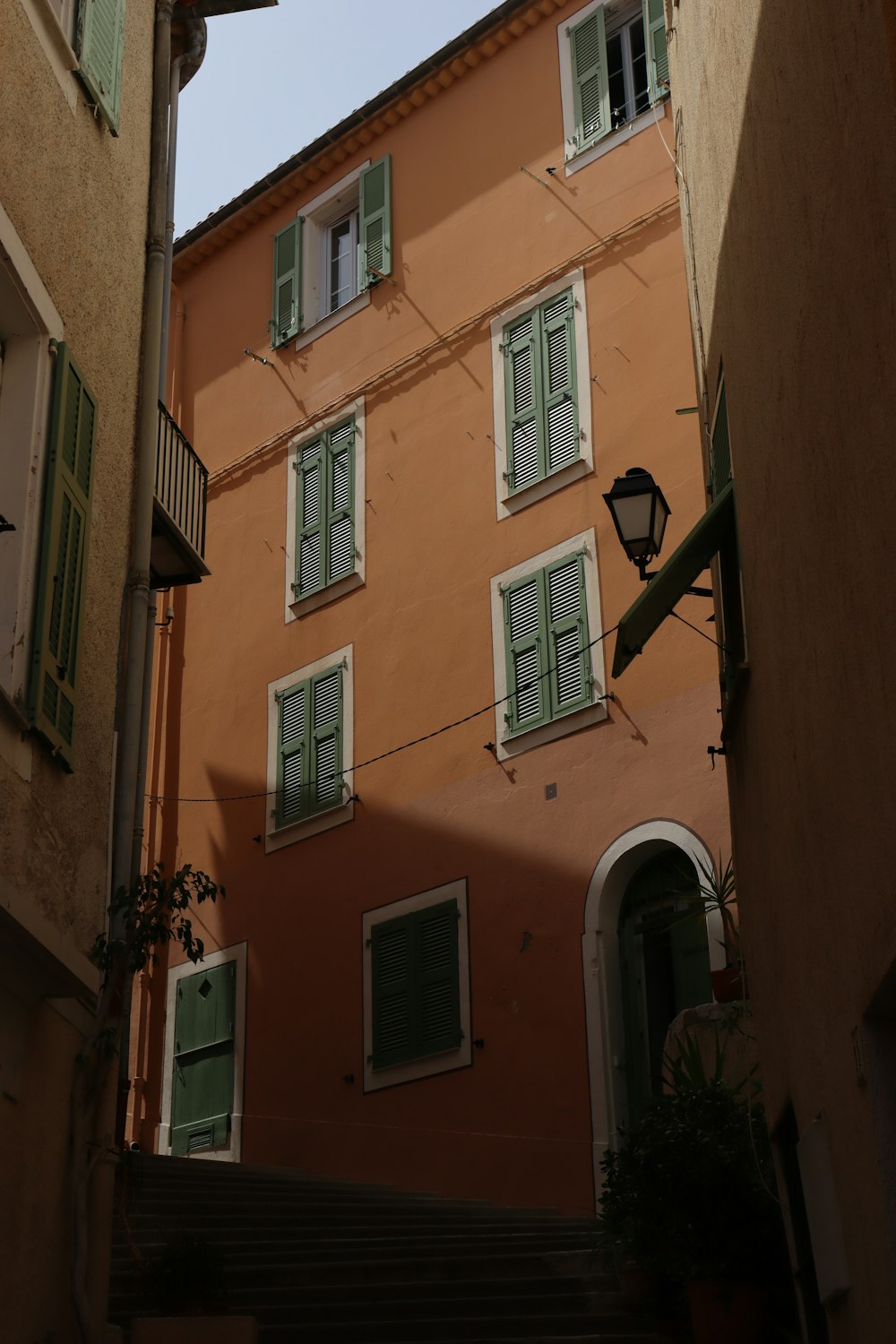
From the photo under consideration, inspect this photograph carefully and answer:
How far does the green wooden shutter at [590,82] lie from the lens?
16.0 meters

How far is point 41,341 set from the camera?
749cm

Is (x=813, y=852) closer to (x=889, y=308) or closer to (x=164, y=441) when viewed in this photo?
(x=889, y=308)

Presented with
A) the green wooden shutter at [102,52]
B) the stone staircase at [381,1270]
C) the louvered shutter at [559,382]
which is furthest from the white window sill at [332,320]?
the stone staircase at [381,1270]

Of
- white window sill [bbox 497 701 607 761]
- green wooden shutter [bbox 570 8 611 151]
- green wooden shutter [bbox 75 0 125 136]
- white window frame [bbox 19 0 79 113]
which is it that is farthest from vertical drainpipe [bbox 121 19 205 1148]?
green wooden shutter [bbox 570 8 611 151]

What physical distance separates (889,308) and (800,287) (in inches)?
54.3

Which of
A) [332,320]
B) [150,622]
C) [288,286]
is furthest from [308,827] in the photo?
[150,622]

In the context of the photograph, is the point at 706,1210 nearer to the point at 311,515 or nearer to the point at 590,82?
the point at 311,515

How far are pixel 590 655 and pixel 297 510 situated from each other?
4557 mm

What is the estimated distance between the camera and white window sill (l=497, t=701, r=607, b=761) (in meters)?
13.9

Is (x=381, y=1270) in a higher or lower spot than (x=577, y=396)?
lower

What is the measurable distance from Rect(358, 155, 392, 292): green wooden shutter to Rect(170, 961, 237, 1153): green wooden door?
7.18 meters

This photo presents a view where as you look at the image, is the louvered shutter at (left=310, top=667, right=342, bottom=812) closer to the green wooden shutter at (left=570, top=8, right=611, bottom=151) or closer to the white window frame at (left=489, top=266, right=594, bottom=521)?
the white window frame at (left=489, top=266, right=594, bottom=521)

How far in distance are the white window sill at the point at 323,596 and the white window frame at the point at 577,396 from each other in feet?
5.95

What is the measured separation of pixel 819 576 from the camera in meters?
5.06
